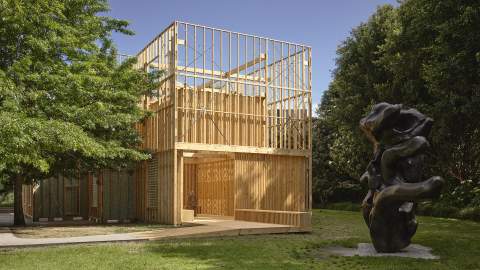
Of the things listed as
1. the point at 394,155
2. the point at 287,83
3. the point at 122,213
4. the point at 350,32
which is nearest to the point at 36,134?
the point at 394,155

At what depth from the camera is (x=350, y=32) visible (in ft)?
82.0

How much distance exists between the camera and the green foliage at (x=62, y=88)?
11991mm

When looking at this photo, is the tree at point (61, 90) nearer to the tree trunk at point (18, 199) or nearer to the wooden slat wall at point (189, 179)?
the tree trunk at point (18, 199)

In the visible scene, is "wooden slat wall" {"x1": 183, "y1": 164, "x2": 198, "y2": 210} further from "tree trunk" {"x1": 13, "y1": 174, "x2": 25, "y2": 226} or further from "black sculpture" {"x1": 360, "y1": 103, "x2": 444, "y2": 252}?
"black sculpture" {"x1": 360, "y1": 103, "x2": 444, "y2": 252}

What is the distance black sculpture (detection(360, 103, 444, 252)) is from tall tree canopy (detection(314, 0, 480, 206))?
16.3 ft

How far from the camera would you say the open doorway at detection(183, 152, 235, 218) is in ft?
72.5

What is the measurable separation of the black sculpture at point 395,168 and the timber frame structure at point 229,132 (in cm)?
685

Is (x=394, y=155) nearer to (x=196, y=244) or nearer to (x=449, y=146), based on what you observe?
(x=196, y=244)

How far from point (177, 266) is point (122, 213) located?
12718mm

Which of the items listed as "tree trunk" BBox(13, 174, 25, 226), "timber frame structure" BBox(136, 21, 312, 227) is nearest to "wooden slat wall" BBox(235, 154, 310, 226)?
"timber frame structure" BBox(136, 21, 312, 227)

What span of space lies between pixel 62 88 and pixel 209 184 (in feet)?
35.0

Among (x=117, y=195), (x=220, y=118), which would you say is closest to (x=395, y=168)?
(x=220, y=118)

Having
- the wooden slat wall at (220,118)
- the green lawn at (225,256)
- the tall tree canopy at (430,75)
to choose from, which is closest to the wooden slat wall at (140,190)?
the wooden slat wall at (220,118)

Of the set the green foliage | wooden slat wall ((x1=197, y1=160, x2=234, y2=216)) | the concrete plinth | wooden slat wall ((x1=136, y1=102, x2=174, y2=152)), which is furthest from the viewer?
wooden slat wall ((x1=197, y1=160, x2=234, y2=216))
